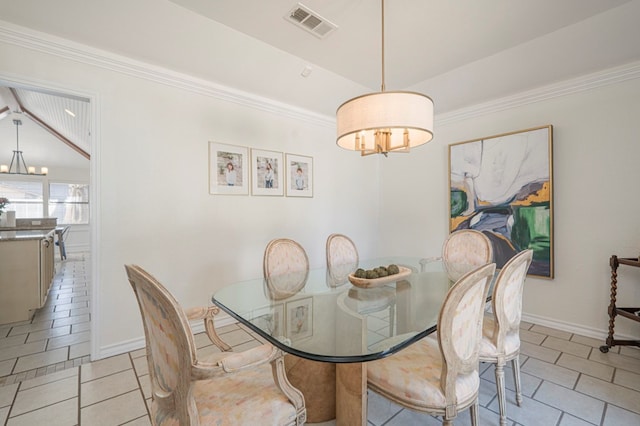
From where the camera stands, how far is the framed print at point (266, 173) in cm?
328

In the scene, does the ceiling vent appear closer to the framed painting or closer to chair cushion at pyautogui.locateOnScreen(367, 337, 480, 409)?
the framed painting

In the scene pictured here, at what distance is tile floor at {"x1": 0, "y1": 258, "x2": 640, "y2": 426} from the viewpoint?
1666 mm

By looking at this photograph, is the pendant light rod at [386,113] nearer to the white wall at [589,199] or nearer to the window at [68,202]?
the white wall at [589,199]

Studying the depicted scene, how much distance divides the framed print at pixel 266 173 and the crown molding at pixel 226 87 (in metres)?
0.55

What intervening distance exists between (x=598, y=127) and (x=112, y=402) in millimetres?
4669

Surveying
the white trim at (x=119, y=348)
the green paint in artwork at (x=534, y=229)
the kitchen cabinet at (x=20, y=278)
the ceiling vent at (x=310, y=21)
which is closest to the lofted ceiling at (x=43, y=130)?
the kitchen cabinet at (x=20, y=278)

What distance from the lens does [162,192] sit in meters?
2.66

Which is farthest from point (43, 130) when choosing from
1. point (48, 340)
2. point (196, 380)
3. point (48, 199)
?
point (196, 380)

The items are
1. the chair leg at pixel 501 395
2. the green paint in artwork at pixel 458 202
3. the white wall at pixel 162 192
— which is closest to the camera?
the chair leg at pixel 501 395

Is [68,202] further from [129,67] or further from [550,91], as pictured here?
[550,91]

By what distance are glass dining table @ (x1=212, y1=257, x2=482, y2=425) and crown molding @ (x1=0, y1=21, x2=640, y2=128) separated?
82.3 inches

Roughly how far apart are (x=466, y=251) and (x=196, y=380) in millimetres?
2709

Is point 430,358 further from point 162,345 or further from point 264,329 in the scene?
point 162,345

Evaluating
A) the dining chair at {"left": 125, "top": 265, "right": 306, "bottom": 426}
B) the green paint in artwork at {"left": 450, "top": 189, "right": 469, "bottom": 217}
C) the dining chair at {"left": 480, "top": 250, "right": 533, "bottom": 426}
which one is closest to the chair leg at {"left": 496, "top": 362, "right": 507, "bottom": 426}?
the dining chair at {"left": 480, "top": 250, "right": 533, "bottom": 426}
